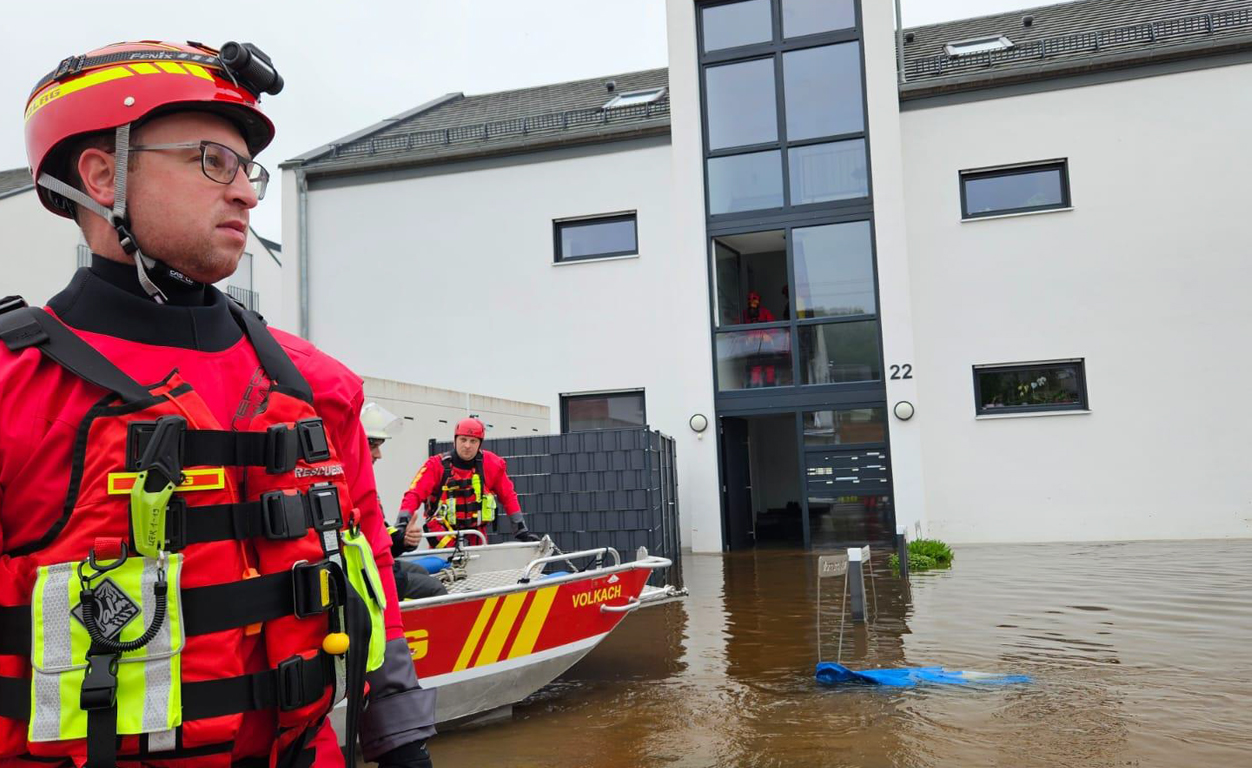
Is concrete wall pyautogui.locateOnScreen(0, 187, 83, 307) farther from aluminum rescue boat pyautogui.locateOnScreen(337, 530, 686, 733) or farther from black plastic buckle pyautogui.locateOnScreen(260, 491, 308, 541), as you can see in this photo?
black plastic buckle pyautogui.locateOnScreen(260, 491, 308, 541)

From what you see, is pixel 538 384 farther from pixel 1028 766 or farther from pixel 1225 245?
pixel 1028 766

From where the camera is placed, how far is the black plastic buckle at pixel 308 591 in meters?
1.57

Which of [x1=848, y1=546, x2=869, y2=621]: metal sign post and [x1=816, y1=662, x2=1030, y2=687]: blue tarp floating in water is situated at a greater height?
[x1=848, y1=546, x2=869, y2=621]: metal sign post

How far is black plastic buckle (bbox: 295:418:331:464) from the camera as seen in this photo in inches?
64.4

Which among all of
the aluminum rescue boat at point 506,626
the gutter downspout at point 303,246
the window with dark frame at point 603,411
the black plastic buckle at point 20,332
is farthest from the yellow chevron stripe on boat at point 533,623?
the gutter downspout at point 303,246

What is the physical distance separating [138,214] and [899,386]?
14.9m

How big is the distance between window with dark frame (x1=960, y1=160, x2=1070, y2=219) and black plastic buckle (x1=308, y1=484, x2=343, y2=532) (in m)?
16.2

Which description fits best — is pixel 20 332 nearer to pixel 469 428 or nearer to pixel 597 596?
pixel 597 596

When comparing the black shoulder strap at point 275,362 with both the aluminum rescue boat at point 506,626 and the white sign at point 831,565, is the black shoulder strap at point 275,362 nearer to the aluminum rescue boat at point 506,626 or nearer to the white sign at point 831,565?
the aluminum rescue boat at point 506,626

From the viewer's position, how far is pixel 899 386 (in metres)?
15.5

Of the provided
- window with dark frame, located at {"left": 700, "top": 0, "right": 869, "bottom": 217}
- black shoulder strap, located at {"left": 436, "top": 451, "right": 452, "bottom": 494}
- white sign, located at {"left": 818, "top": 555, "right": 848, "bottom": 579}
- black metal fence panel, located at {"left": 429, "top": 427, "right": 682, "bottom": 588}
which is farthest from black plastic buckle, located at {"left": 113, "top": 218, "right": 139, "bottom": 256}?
window with dark frame, located at {"left": 700, "top": 0, "right": 869, "bottom": 217}

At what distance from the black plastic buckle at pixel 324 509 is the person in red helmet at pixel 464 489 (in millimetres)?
7200

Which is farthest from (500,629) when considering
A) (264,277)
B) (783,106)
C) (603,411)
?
(264,277)

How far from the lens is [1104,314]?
1555cm
